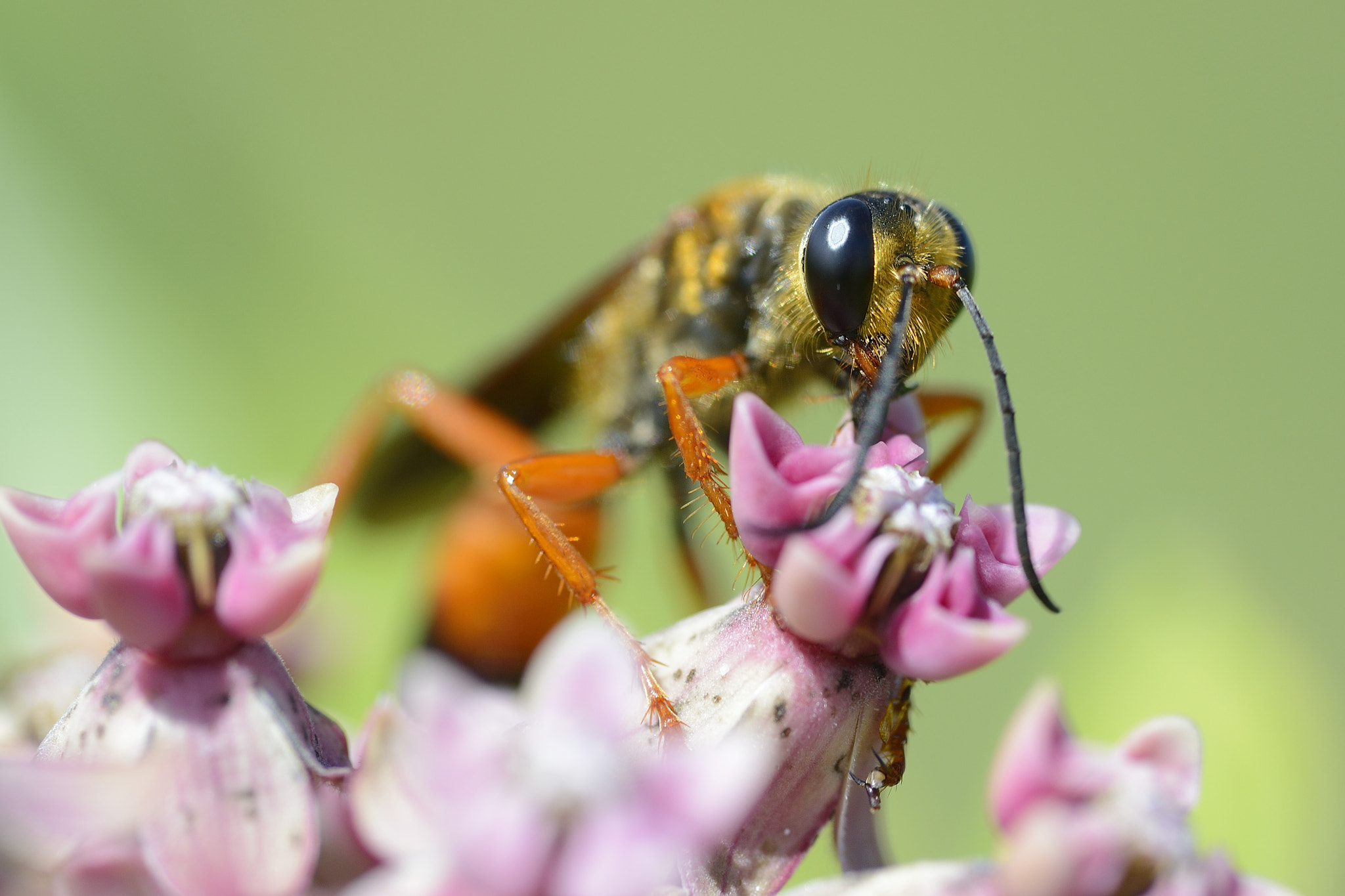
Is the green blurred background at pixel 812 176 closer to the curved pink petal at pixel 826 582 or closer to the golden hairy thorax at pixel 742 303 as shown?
the golden hairy thorax at pixel 742 303

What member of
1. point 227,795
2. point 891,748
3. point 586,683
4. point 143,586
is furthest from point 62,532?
point 891,748

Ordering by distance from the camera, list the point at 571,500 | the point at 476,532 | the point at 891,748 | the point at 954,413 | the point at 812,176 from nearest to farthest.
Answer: the point at 891,748
the point at 954,413
the point at 571,500
the point at 476,532
the point at 812,176

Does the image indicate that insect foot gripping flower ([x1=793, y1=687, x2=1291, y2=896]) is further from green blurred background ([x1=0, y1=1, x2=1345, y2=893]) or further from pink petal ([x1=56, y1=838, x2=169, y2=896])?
green blurred background ([x1=0, y1=1, x2=1345, y2=893])

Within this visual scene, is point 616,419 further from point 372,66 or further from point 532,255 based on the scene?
point 372,66

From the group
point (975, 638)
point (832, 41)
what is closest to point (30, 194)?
point (975, 638)

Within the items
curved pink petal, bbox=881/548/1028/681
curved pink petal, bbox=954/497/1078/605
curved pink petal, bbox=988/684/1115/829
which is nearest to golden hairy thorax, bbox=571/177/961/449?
curved pink petal, bbox=954/497/1078/605

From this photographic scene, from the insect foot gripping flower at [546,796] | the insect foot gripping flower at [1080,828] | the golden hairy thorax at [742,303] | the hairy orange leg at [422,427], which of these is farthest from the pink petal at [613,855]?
the hairy orange leg at [422,427]

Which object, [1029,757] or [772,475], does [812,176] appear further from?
[1029,757]
